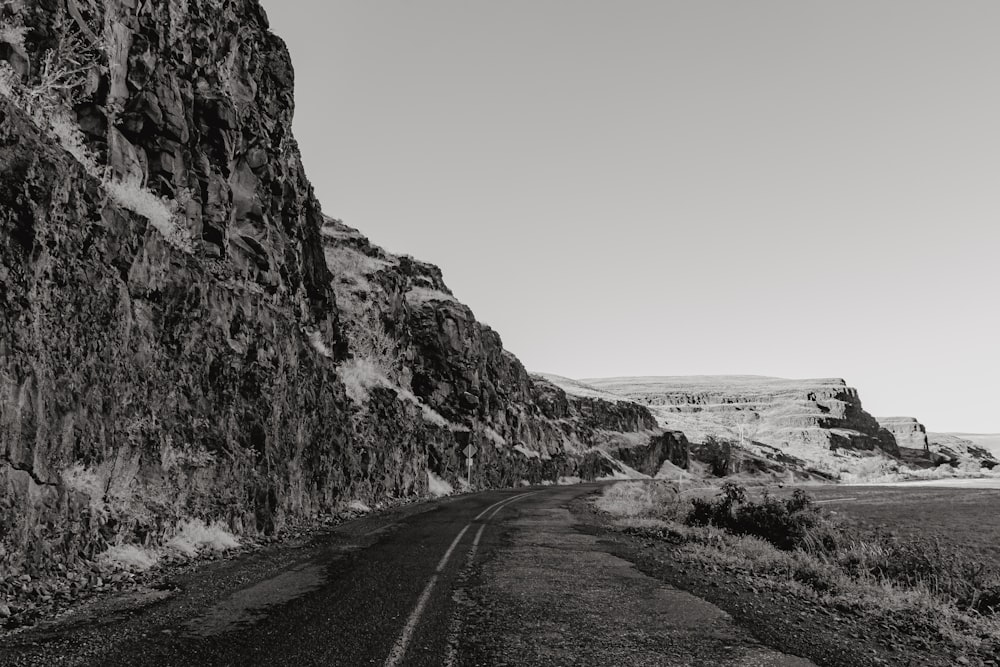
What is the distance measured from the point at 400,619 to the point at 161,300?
32.7 feet

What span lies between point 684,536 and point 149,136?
1951 centimetres

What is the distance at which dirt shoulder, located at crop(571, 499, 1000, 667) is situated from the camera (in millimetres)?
6656

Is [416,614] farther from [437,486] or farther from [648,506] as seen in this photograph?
[437,486]

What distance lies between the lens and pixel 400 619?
716 centimetres

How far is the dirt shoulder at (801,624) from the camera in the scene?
6.66 metres

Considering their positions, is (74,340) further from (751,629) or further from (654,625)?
(751,629)

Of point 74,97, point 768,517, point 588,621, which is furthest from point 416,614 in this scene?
point 768,517

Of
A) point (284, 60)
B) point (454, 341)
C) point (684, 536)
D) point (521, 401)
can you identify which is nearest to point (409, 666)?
point (684, 536)

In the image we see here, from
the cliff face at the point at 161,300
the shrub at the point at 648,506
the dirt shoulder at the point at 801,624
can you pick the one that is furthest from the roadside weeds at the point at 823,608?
the cliff face at the point at 161,300

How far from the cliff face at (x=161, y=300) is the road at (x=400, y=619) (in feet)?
8.10

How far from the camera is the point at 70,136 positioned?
1273cm

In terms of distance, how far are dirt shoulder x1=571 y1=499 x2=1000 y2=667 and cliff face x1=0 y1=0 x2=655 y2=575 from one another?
32.1 ft

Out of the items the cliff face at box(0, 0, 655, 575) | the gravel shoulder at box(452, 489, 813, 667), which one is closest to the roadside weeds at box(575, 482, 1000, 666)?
the gravel shoulder at box(452, 489, 813, 667)

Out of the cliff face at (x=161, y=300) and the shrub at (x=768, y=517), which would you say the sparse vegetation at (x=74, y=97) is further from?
the shrub at (x=768, y=517)
